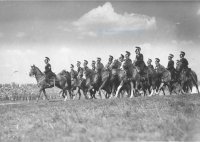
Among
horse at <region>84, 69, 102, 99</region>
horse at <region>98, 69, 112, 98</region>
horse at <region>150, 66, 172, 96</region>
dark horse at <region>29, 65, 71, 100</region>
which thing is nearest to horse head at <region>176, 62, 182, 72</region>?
horse at <region>150, 66, 172, 96</region>

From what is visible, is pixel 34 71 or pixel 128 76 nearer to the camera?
pixel 128 76

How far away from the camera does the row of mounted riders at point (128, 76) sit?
784 inches

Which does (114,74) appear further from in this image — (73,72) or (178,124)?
(178,124)

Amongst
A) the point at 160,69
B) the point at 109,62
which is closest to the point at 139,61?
the point at 109,62

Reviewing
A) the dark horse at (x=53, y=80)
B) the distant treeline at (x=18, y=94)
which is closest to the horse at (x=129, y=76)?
the dark horse at (x=53, y=80)

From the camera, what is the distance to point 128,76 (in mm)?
19781

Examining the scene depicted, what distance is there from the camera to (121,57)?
20703 mm

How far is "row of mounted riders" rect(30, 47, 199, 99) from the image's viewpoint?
19922 millimetres

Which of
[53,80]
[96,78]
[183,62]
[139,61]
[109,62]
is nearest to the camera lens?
[139,61]

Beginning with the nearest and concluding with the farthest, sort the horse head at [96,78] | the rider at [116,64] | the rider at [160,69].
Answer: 1. the rider at [116,64]
2. the horse head at [96,78]
3. the rider at [160,69]

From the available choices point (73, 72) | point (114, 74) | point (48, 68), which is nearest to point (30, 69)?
point (48, 68)

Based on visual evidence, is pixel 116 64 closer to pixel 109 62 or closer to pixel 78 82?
pixel 109 62

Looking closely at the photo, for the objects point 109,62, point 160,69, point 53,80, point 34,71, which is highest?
point 109,62

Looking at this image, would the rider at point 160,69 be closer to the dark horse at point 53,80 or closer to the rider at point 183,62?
the rider at point 183,62
